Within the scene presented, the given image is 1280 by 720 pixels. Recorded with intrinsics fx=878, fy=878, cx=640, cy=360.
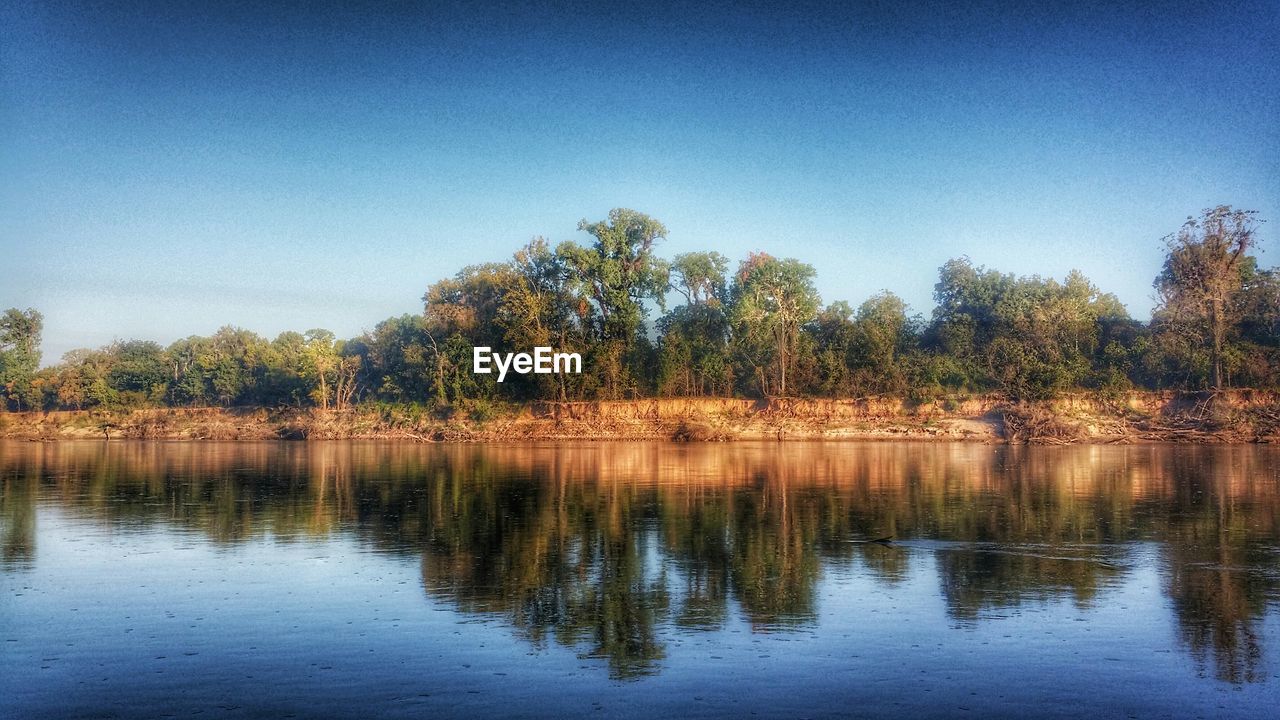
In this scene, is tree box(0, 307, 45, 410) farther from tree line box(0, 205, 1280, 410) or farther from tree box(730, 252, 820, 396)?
tree box(730, 252, 820, 396)

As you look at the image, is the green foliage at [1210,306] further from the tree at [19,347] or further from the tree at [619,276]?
the tree at [19,347]

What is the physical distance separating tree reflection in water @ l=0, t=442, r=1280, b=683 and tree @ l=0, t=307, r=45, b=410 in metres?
59.7

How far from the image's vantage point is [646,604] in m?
11.9

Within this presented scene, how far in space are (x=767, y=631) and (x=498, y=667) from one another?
10.8 feet

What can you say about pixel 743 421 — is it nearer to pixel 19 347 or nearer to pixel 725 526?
pixel 725 526

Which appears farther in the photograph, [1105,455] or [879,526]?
[1105,455]

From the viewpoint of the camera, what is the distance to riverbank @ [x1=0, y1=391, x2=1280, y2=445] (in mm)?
54406

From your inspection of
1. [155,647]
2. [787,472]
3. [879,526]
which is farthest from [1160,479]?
[155,647]

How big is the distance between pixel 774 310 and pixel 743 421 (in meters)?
10.1

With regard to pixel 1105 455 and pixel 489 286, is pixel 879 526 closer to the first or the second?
pixel 1105 455

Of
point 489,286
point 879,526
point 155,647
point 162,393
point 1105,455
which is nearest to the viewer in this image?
point 155,647

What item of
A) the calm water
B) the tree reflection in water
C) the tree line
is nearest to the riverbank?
the tree line

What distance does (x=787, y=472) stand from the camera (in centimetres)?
3309

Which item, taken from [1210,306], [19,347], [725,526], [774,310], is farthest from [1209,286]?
[19,347]
